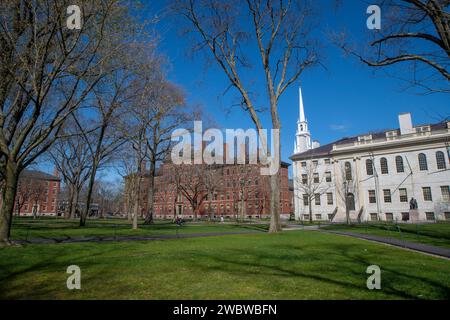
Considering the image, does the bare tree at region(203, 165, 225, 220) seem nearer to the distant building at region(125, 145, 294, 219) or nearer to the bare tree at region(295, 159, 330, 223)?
the distant building at region(125, 145, 294, 219)

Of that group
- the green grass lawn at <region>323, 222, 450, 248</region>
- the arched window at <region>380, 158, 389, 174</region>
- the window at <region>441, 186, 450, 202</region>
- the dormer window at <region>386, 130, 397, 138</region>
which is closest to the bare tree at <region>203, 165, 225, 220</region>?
the green grass lawn at <region>323, 222, 450, 248</region>

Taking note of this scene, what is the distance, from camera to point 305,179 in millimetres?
57562

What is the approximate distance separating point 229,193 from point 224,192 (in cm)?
252

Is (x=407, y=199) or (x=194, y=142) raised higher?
(x=194, y=142)

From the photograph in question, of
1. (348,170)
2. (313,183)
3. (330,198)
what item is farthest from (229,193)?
(348,170)

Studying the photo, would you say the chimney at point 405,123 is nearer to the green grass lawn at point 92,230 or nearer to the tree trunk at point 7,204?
the green grass lawn at point 92,230

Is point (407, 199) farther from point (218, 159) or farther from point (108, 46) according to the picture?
point (108, 46)

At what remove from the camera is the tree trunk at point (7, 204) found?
520 inches

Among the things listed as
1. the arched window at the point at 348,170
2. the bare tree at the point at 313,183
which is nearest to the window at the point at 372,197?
the arched window at the point at 348,170

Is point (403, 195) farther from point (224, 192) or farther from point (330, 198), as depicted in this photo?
point (224, 192)

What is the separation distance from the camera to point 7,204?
44.0ft

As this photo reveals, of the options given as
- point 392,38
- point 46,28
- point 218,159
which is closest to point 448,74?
point 392,38

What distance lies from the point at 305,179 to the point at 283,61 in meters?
37.1
